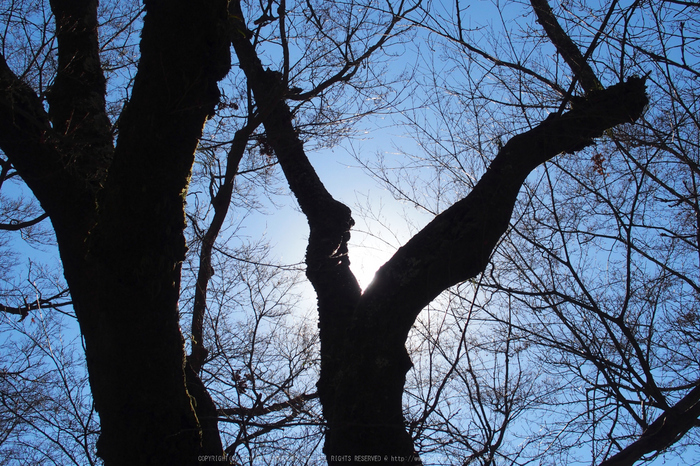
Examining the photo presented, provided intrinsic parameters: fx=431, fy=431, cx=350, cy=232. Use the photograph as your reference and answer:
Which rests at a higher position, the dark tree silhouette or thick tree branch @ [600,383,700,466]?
the dark tree silhouette

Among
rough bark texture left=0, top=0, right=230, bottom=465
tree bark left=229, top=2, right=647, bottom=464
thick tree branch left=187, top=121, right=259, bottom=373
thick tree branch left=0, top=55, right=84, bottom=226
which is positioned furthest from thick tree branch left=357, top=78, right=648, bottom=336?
thick tree branch left=0, top=55, right=84, bottom=226

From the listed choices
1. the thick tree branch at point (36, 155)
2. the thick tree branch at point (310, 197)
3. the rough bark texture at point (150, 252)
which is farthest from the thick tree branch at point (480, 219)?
the thick tree branch at point (36, 155)

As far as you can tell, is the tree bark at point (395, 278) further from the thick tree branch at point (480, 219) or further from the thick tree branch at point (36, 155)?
the thick tree branch at point (36, 155)

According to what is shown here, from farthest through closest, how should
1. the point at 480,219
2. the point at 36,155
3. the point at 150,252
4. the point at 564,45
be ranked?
the point at 564,45
the point at 480,219
the point at 36,155
the point at 150,252

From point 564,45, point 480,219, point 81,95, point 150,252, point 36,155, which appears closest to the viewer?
point 150,252

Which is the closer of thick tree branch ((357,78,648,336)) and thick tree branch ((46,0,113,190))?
thick tree branch ((357,78,648,336))

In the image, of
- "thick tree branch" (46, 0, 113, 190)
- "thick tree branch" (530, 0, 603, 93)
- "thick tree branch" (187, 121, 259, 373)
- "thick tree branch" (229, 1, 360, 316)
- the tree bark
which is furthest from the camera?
"thick tree branch" (187, 121, 259, 373)

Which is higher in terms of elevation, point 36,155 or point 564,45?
point 564,45

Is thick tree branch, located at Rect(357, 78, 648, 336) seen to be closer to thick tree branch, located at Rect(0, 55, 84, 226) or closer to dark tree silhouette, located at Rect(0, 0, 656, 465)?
dark tree silhouette, located at Rect(0, 0, 656, 465)

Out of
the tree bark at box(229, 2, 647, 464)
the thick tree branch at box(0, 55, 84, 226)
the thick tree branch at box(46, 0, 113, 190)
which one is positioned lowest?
→ the tree bark at box(229, 2, 647, 464)

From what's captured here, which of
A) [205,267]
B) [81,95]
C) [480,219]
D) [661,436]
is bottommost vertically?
[661,436]

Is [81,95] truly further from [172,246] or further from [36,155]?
[172,246]

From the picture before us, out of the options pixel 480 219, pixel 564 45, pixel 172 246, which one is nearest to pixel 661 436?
pixel 480 219

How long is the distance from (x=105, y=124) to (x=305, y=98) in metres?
1.33
